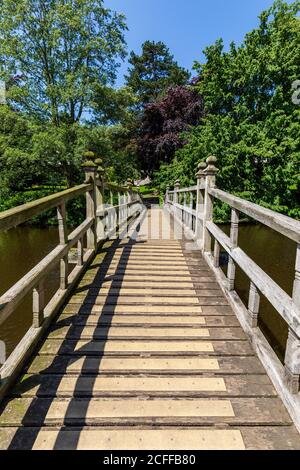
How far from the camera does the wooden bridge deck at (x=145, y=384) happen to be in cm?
153

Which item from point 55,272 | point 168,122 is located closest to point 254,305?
point 55,272

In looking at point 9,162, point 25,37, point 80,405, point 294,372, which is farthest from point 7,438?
point 25,37

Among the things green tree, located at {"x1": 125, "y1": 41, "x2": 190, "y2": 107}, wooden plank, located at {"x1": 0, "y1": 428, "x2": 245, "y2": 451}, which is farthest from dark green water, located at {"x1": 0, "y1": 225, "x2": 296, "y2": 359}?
green tree, located at {"x1": 125, "y1": 41, "x2": 190, "y2": 107}

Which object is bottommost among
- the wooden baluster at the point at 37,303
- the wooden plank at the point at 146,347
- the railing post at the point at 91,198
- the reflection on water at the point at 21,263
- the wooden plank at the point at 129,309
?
the reflection on water at the point at 21,263

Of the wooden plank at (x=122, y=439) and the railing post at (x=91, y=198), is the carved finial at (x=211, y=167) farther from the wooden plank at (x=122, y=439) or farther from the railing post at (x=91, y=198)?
the wooden plank at (x=122, y=439)

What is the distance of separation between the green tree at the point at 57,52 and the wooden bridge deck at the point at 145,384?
1390 cm

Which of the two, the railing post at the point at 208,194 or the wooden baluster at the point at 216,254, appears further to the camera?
the railing post at the point at 208,194

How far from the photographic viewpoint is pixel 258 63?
12.0 m

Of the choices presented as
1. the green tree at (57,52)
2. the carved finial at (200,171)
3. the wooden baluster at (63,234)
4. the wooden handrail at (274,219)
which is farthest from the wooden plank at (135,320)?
the green tree at (57,52)

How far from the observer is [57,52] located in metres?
14.8

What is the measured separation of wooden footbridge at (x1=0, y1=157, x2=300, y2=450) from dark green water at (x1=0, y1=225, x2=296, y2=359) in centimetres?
226

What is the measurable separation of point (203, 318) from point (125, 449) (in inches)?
57.3

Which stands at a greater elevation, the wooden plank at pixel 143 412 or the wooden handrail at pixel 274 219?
the wooden handrail at pixel 274 219

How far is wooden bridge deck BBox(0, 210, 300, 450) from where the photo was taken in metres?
1.53
